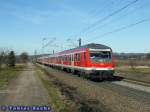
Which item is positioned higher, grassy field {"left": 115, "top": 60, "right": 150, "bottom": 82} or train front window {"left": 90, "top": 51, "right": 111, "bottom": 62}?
train front window {"left": 90, "top": 51, "right": 111, "bottom": 62}

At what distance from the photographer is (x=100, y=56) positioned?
1073 inches

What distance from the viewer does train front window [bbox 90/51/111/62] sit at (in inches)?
1063

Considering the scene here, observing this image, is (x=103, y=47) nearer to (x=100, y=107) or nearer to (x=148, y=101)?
(x=148, y=101)

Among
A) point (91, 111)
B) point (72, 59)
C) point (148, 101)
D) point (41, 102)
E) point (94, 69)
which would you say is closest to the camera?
point (91, 111)

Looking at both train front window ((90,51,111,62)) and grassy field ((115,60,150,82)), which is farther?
grassy field ((115,60,150,82))

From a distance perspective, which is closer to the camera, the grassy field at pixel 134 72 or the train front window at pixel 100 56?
the train front window at pixel 100 56

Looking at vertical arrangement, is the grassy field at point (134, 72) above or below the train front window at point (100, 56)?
below

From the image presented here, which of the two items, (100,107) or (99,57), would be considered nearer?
(100,107)

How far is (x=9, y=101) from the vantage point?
13.9 meters

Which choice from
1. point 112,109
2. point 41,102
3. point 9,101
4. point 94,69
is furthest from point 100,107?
point 94,69

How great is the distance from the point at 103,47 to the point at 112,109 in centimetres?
1516

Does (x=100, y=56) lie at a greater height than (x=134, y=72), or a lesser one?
greater

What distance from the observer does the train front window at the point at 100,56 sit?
88.6 feet

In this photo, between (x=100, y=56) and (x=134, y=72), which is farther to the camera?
(x=134, y=72)
